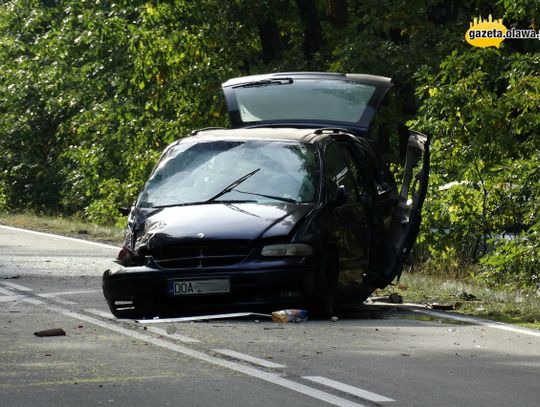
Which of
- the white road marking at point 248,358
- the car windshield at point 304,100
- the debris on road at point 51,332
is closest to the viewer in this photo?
the white road marking at point 248,358

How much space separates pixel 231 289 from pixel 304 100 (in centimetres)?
351

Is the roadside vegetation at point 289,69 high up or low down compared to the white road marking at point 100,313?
up

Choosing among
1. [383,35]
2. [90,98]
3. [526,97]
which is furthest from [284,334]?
[90,98]

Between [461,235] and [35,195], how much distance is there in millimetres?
25680

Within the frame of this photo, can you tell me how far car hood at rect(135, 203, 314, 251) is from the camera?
12.2m

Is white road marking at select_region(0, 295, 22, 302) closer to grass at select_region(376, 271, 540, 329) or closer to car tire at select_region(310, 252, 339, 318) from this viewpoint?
car tire at select_region(310, 252, 339, 318)

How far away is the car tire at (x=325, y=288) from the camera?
41.1 ft

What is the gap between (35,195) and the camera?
43875 millimetres

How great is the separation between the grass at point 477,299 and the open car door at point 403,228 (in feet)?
2.33

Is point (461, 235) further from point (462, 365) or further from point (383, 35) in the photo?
point (462, 365)

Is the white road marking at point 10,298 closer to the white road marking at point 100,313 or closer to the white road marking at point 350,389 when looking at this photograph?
the white road marking at point 100,313

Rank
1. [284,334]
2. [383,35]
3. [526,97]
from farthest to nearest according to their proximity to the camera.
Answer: [383,35], [526,97], [284,334]

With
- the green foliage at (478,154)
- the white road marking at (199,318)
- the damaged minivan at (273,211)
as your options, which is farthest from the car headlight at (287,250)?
the green foliage at (478,154)

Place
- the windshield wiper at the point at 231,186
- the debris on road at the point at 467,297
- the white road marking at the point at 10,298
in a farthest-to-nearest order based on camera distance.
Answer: the debris on road at the point at 467,297
the white road marking at the point at 10,298
the windshield wiper at the point at 231,186
